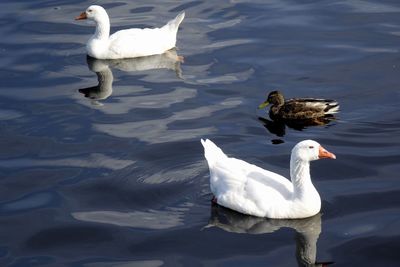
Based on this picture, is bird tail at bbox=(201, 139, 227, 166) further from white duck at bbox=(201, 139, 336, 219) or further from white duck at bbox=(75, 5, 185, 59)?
white duck at bbox=(75, 5, 185, 59)

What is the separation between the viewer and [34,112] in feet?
55.1

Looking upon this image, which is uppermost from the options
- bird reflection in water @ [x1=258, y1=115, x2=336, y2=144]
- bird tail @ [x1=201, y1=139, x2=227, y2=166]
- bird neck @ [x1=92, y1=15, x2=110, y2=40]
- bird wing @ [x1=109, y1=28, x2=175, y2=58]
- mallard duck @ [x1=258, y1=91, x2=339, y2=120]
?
bird neck @ [x1=92, y1=15, x2=110, y2=40]

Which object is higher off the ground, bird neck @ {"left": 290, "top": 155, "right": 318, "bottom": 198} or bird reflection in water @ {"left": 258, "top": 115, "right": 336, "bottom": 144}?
bird neck @ {"left": 290, "top": 155, "right": 318, "bottom": 198}

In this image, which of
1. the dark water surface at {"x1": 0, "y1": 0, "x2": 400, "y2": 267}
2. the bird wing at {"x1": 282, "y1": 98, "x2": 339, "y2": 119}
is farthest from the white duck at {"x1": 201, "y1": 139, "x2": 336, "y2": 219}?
the bird wing at {"x1": 282, "y1": 98, "x2": 339, "y2": 119}

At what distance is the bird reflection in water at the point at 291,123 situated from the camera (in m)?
15.9

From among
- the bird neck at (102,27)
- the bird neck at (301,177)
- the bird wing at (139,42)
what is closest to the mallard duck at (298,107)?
the bird neck at (301,177)

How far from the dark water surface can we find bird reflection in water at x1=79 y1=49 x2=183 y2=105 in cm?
5

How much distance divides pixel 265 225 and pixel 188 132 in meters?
3.39

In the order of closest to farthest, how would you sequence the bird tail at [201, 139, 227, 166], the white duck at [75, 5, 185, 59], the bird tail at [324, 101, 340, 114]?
the bird tail at [201, 139, 227, 166] < the bird tail at [324, 101, 340, 114] < the white duck at [75, 5, 185, 59]

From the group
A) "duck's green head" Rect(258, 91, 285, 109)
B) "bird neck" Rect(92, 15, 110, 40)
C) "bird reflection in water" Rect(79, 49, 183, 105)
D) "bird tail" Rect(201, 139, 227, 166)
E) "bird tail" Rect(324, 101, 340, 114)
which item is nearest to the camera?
"bird tail" Rect(201, 139, 227, 166)

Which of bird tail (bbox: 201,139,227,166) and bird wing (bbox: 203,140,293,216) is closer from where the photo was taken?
bird wing (bbox: 203,140,293,216)

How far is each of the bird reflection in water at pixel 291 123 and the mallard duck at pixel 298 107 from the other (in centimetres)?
6

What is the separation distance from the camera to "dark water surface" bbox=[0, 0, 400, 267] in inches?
481

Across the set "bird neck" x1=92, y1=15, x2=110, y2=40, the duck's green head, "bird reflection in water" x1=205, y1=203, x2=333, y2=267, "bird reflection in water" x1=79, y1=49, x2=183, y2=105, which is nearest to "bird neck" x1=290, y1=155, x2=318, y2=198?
"bird reflection in water" x1=205, y1=203, x2=333, y2=267
